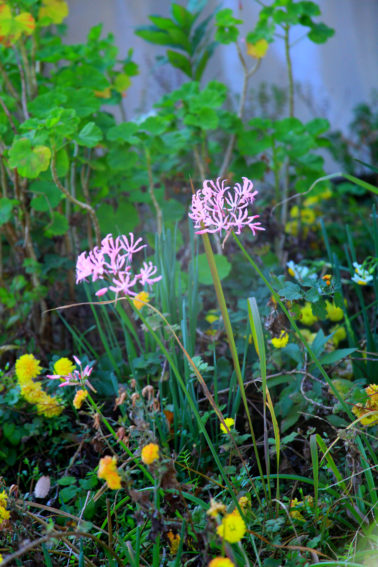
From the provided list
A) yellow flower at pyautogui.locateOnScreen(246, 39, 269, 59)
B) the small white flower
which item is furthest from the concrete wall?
the small white flower

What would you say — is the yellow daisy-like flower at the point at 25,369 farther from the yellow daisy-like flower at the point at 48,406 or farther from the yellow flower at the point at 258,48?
the yellow flower at the point at 258,48

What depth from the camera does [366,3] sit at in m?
3.53

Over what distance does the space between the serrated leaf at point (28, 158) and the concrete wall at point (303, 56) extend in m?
2.22

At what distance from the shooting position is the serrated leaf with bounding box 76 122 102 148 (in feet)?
4.54

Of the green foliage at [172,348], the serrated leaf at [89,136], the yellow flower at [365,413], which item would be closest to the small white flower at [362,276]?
the green foliage at [172,348]

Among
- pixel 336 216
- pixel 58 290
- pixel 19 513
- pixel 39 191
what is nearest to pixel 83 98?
pixel 39 191

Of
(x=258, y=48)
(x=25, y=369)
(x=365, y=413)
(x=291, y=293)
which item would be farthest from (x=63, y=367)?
(x=258, y=48)

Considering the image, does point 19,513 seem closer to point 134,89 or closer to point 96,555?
point 96,555

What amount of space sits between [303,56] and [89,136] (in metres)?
2.74

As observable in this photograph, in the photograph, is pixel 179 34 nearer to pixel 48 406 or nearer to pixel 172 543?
pixel 48 406

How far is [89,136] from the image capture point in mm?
1416

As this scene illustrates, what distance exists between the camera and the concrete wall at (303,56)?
345cm

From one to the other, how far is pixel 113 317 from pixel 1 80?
2.96 ft

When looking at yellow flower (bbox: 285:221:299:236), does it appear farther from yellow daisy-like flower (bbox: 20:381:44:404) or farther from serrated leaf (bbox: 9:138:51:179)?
yellow daisy-like flower (bbox: 20:381:44:404)
